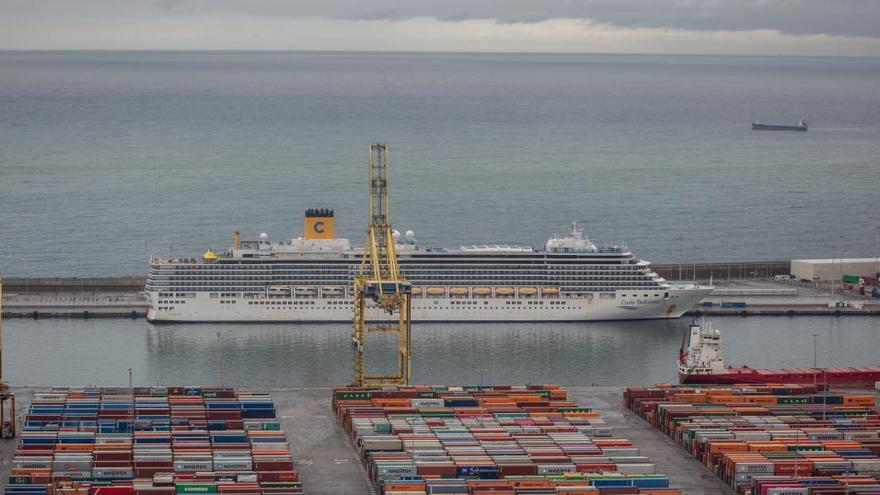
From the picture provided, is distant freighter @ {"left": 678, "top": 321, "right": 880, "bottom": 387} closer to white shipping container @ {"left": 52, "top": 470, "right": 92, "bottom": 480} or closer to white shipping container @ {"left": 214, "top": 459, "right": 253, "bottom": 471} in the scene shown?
white shipping container @ {"left": 214, "top": 459, "right": 253, "bottom": 471}

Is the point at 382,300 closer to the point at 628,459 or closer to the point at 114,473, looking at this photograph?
the point at 628,459

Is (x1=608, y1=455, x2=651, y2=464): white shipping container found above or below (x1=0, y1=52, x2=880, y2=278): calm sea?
below

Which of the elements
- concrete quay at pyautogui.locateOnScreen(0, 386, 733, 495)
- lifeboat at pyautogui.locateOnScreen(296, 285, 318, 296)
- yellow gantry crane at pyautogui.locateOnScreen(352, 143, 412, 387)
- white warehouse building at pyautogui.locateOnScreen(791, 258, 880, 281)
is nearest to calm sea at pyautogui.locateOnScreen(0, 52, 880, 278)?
white warehouse building at pyautogui.locateOnScreen(791, 258, 880, 281)

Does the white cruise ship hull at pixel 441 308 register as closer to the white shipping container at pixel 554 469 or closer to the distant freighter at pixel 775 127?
the white shipping container at pixel 554 469

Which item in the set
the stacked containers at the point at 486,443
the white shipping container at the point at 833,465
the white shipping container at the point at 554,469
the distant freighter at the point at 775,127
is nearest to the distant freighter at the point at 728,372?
the stacked containers at the point at 486,443

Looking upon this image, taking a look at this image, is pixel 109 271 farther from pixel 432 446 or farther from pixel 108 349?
pixel 432 446

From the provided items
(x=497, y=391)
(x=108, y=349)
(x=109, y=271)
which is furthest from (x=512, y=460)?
(x=109, y=271)
